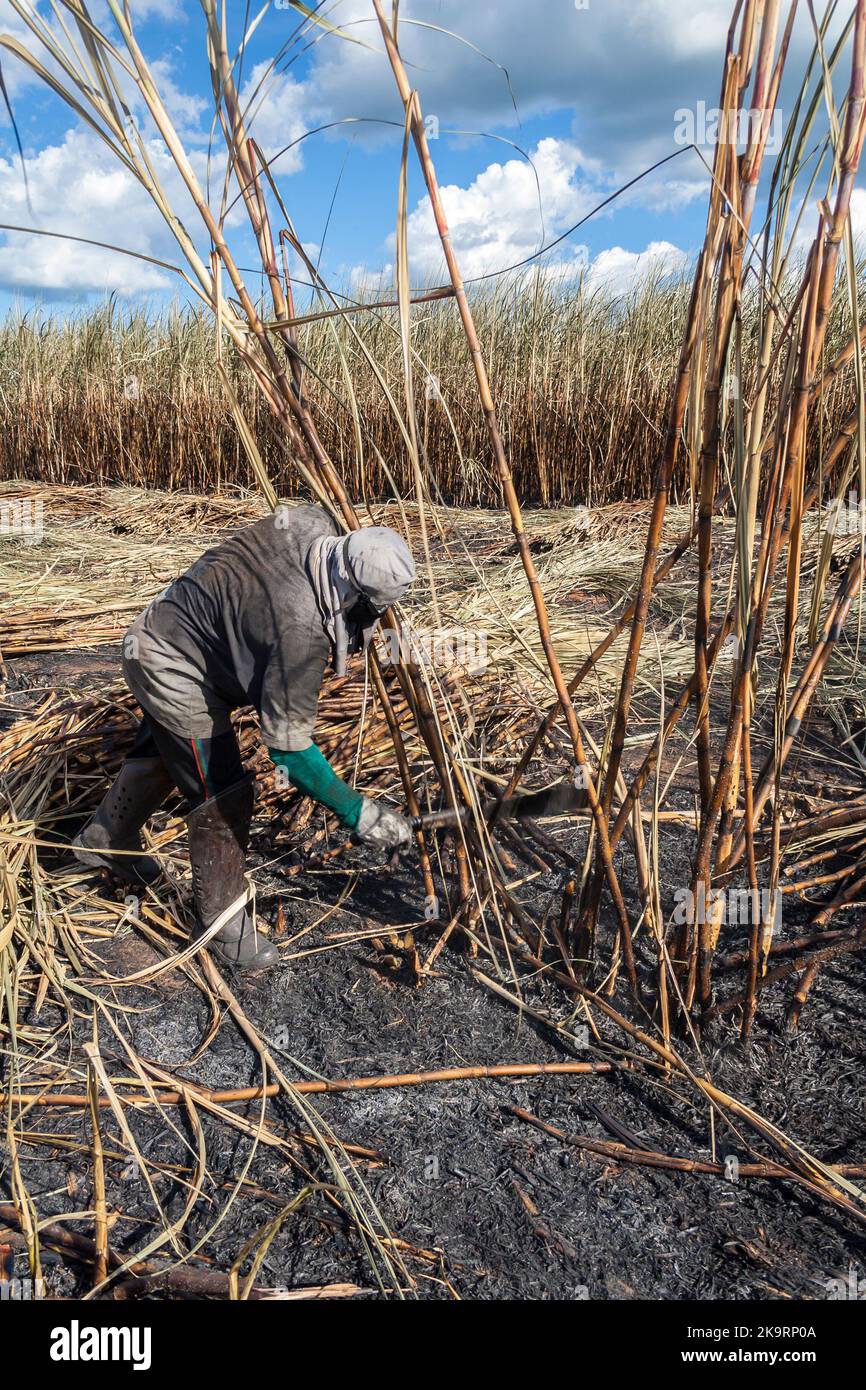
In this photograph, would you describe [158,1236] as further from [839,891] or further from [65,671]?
[65,671]

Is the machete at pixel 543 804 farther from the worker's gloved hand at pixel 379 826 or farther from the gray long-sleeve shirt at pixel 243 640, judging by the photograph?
the gray long-sleeve shirt at pixel 243 640

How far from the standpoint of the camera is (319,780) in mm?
1922

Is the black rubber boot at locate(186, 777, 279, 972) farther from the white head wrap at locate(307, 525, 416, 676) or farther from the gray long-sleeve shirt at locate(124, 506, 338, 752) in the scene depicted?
the white head wrap at locate(307, 525, 416, 676)

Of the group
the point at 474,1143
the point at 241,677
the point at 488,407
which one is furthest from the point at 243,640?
the point at 474,1143

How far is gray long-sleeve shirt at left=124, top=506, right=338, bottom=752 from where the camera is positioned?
1826 mm

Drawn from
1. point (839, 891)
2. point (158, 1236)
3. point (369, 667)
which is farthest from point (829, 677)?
point (158, 1236)

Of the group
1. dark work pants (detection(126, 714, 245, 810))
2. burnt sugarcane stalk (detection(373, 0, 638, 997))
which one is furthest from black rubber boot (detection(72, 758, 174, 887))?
burnt sugarcane stalk (detection(373, 0, 638, 997))

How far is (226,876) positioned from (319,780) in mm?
386

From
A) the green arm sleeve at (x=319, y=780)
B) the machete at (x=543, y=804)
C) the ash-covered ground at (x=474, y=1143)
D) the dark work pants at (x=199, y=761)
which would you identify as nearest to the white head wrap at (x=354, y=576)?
the green arm sleeve at (x=319, y=780)

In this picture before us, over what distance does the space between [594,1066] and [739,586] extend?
0.97 metres

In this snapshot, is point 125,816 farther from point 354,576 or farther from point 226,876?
point 354,576

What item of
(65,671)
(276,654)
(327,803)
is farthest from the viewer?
(65,671)
